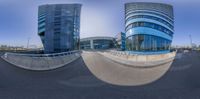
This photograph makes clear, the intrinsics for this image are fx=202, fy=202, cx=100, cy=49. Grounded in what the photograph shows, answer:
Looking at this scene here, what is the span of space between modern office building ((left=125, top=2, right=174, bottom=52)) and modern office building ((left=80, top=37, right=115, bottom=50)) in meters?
0.37

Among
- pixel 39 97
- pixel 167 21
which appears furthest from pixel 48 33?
pixel 167 21

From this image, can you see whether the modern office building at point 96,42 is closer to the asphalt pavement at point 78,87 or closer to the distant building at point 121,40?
the distant building at point 121,40

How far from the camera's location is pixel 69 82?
573cm

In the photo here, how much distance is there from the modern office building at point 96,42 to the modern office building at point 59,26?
0.46 feet

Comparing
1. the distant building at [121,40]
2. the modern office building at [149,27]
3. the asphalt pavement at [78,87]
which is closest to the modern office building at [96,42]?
the distant building at [121,40]

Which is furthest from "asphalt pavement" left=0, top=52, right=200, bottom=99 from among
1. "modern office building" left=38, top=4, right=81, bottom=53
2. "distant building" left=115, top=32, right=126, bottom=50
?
"modern office building" left=38, top=4, right=81, bottom=53

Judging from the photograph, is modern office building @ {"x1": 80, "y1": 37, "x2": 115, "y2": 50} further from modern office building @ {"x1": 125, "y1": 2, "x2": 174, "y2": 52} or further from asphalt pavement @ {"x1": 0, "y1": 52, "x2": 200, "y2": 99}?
asphalt pavement @ {"x1": 0, "y1": 52, "x2": 200, "y2": 99}

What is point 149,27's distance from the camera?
3963 mm

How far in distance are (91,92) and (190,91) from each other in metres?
2.29

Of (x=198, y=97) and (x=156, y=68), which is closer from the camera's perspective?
(x=198, y=97)

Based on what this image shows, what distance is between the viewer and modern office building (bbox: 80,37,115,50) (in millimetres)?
3969

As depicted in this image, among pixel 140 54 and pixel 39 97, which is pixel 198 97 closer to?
pixel 140 54

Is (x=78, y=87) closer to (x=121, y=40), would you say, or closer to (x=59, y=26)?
(x=121, y=40)

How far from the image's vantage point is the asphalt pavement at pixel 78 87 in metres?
4.34
